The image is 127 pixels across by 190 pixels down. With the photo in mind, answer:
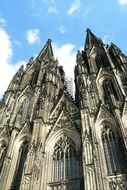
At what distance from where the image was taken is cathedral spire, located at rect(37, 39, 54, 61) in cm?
3563

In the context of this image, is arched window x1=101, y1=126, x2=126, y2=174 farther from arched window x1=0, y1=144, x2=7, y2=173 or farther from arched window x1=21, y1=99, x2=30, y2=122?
Result: arched window x1=21, y1=99, x2=30, y2=122

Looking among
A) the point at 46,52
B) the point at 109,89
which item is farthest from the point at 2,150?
the point at 46,52

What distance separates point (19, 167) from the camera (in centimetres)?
1883

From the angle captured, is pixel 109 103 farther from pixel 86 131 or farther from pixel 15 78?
pixel 15 78

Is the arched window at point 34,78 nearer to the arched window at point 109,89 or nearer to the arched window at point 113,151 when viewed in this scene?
the arched window at point 109,89

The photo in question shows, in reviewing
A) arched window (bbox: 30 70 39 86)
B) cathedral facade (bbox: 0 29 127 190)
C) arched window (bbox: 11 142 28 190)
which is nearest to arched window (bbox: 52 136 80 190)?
cathedral facade (bbox: 0 29 127 190)

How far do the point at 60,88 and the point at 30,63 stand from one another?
7295mm

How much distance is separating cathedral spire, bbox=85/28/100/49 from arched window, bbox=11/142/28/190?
17366 mm

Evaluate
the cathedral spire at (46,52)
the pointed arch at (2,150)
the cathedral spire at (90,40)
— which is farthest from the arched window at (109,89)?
the cathedral spire at (46,52)

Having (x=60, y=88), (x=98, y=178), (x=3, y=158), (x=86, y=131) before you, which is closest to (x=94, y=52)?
(x=60, y=88)

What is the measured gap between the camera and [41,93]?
83.1ft

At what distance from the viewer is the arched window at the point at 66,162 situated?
17.2 metres

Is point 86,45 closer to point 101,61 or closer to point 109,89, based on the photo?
point 101,61

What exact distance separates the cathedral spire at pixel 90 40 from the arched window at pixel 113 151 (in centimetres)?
1641
